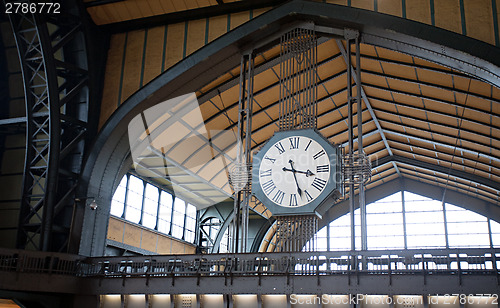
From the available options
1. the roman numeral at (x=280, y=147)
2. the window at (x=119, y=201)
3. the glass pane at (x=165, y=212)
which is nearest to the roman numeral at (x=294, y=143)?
the roman numeral at (x=280, y=147)

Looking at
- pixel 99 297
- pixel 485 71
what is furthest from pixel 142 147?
pixel 485 71

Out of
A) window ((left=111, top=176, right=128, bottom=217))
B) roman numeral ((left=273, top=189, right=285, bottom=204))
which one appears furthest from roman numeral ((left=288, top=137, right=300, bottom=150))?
window ((left=111, top=176, right=128, bottom=217))

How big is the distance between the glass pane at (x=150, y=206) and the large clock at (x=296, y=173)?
20082mm

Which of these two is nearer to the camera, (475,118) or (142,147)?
(142,147)

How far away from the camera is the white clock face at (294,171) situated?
1744cm

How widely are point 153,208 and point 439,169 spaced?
863 inches

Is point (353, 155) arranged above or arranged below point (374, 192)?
below

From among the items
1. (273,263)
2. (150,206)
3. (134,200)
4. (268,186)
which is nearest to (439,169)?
(150,206)

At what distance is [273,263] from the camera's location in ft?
54.0

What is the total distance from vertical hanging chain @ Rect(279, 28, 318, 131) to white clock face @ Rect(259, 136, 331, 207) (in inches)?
34.9

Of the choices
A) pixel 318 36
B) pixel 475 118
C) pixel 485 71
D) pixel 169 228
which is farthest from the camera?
pixel 169 228

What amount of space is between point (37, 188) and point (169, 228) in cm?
1704

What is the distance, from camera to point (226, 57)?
21.7 m

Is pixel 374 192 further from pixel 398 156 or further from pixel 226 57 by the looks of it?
pixel 226 57
